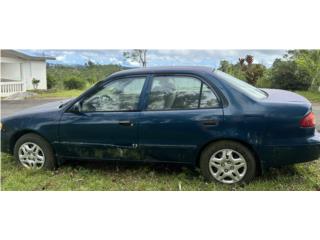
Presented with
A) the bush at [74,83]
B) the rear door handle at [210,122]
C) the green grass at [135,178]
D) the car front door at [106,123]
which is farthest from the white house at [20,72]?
the rear door handle at [210,122]

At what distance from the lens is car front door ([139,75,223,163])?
12.5 ft

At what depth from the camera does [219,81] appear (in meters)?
3.90

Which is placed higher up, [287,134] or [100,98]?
[100,98]

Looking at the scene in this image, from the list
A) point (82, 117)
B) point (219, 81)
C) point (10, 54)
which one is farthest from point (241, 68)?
point (10, 54)

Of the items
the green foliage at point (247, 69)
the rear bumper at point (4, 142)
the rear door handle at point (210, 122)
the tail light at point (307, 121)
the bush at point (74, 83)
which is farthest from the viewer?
the bush at point (74, 83)

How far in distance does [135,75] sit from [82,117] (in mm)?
943

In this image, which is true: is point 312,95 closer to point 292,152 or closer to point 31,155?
point 292,152

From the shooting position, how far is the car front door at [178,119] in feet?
12.5

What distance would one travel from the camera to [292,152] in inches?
145

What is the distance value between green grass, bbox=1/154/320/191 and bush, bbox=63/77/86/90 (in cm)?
677

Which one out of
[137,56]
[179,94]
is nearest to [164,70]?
[179,94]

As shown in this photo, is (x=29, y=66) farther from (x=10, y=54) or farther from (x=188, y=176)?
(x=188, y=176)

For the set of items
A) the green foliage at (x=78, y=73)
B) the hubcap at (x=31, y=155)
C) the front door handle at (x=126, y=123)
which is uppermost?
the green foliage at (x=78, y=73)

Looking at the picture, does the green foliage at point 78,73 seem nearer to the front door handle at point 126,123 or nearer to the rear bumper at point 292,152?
the front door handle at point 126,123
